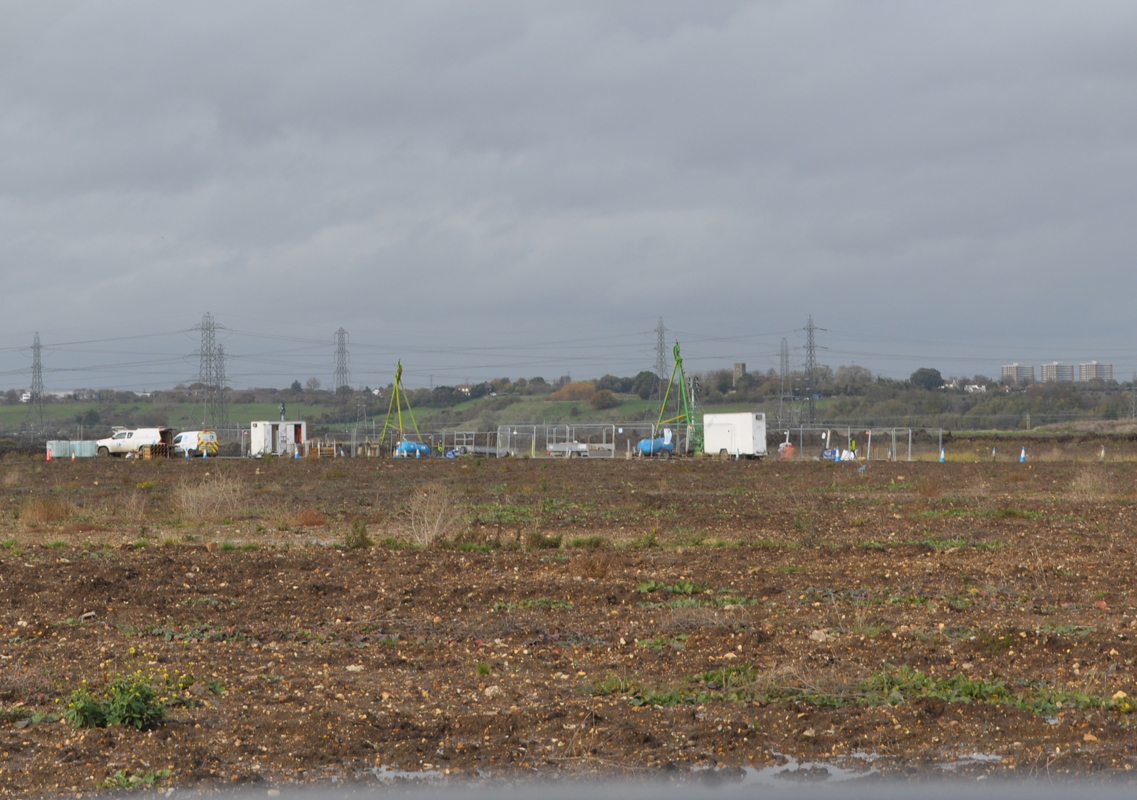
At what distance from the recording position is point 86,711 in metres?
6.66

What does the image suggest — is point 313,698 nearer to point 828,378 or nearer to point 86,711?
point 86,711

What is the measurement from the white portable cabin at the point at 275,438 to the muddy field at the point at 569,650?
47.8 metres

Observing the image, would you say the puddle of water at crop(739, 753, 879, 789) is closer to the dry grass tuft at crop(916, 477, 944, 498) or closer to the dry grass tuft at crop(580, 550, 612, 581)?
the dry grass tuft at crop(580, 550, 612, 581)

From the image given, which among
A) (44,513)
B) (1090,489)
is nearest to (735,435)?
(1090,489)

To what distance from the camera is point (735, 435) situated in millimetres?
57188

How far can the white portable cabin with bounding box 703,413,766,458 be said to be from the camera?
185 ft

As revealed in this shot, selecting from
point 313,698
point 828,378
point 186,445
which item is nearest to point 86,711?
point 313,698

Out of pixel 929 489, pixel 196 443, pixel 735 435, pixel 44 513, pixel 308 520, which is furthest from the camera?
pixel 196 443

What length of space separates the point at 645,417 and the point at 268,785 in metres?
108

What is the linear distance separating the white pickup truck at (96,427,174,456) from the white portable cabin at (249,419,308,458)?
505 centimetres

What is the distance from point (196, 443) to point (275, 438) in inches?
198

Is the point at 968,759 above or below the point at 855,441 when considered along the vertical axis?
below

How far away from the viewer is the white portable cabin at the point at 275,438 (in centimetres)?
6706

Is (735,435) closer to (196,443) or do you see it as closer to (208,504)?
(196,443)
